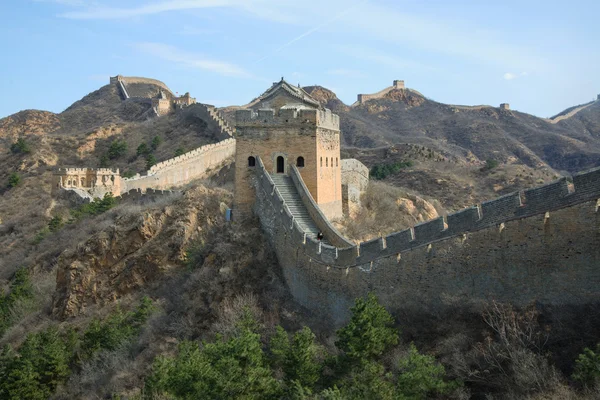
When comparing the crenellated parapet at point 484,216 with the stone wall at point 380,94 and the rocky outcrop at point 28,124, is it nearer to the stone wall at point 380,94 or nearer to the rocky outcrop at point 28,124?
the rocky outcrop at point 28,124

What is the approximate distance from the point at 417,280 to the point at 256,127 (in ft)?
31.6

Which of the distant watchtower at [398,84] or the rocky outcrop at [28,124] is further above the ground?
the distant watchtower at [398,84]

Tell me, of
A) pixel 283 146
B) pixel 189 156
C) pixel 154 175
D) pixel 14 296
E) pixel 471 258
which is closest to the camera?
pixel 471 258

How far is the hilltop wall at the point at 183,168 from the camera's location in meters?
39.9

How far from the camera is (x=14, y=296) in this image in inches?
1046

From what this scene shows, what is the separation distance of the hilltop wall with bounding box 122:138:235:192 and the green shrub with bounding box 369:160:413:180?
418 inches

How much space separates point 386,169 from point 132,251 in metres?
26.1

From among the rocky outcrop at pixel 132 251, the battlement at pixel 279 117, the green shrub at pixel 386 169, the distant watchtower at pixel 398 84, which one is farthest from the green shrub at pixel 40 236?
the distant watchtower at pixel 398 84

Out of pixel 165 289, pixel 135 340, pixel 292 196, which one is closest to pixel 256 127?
pixel 292 196

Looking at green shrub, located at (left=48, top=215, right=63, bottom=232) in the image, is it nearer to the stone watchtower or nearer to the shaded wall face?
the stone watchtower

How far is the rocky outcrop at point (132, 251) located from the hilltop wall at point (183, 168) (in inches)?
576

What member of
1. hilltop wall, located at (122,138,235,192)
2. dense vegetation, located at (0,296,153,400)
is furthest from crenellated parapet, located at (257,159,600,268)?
hilltop wall, located at (122,138,235,192)

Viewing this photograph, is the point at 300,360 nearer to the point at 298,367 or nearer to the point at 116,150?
the point at 298,367

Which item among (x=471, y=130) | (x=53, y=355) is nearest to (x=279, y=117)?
(x=53, y=355)
